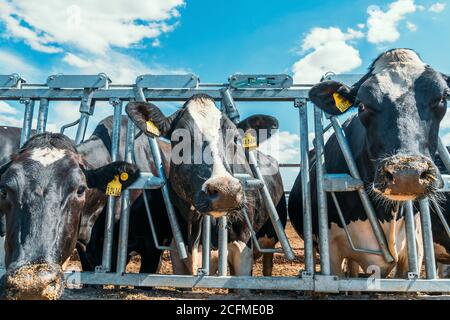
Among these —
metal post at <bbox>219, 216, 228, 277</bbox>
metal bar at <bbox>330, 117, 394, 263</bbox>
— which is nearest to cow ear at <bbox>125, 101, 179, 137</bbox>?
metal post at <bbox>219, 216, 228, 277</bbox>

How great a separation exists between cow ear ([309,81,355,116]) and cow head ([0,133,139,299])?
90.6 inches

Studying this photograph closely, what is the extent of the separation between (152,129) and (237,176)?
1.12 meters

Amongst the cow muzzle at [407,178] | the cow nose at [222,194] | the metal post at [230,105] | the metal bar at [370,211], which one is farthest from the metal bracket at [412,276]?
the metal post at [230,105]

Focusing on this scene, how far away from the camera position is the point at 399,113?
395 centimetres

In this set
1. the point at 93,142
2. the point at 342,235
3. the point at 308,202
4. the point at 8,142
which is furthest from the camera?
the point at 8,142

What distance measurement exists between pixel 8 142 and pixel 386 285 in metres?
7.94

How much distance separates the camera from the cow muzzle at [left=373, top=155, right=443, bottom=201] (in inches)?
133

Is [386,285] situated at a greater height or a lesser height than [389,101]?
lesser

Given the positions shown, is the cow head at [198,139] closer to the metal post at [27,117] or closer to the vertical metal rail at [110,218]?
the vertical metal rail at [110,218]

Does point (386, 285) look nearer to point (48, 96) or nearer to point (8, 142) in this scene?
point (48, 96)
